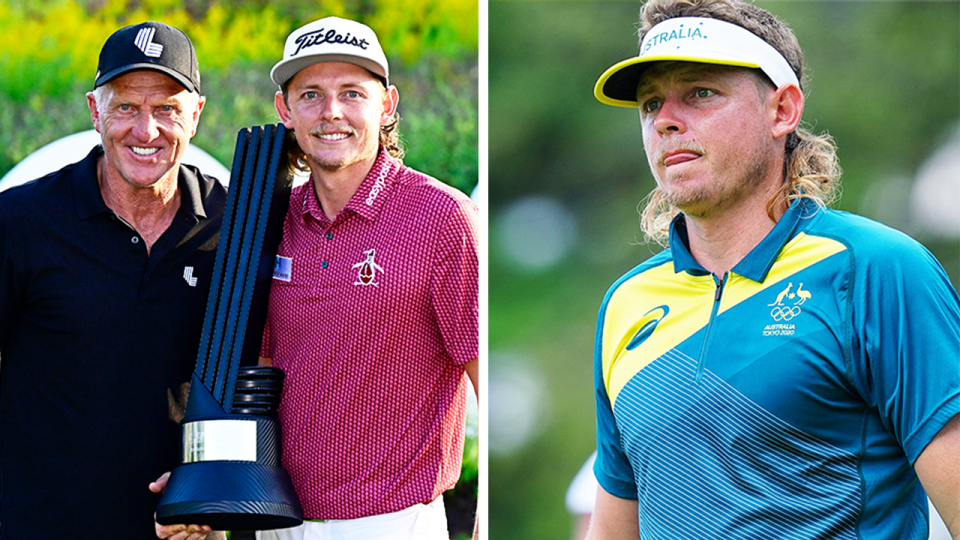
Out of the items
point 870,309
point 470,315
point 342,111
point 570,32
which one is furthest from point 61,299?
point 570,32

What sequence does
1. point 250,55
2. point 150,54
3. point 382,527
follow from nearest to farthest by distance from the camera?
point 382,527
point 150,54
point 250,55

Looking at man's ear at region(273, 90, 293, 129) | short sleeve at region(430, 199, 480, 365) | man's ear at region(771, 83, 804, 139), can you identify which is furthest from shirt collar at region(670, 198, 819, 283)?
man's ear at region(273, 90, 293, 129)

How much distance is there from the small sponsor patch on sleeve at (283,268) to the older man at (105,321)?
238mm

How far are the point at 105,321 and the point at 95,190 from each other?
371 millimetres

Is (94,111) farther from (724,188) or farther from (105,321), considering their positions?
(724,188)

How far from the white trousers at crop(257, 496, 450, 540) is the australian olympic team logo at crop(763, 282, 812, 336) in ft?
3.61

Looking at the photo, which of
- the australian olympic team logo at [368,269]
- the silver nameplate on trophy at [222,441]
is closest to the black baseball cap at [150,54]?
the australian olympic team logo at [368,269]

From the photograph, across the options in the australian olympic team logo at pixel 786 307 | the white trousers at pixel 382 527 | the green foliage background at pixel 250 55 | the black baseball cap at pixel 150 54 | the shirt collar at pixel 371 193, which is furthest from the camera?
the green foliage background at pixel 250 55

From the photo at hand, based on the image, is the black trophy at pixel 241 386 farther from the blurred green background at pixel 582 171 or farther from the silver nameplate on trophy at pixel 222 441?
the blurred green background at pixel 582 171

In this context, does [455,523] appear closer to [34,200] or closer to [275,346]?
[275,346]

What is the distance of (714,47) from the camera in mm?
1897

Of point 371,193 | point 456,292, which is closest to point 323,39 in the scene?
point 371,193

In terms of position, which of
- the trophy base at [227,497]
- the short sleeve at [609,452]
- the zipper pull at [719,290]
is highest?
the zipper pull at [719,290]

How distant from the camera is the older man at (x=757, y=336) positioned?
1.63 meters
